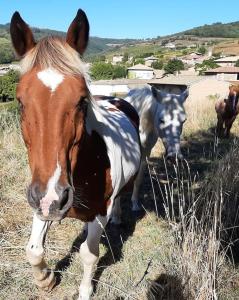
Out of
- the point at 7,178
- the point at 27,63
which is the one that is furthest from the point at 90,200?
the point at 7,178

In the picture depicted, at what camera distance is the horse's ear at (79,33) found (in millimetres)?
2475

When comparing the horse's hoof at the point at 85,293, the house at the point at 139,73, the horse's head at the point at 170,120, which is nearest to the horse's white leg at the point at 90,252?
the horse's hoof at the point at 85,293

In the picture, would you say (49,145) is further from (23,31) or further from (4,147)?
(4,147)

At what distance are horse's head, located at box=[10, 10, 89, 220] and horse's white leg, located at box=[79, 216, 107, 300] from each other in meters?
1.05

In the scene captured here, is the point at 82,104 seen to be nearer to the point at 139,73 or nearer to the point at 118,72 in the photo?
the point at 118,72

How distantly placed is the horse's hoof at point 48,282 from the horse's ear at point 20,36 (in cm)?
203

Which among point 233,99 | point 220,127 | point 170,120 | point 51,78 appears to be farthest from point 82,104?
point 233,99

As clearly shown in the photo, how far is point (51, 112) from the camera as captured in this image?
6.96 ft

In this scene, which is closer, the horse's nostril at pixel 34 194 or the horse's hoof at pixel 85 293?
the horse's nostril at pixel 34 194

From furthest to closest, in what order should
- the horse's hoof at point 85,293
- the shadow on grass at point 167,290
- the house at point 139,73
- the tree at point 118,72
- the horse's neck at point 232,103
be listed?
the house at point 139,73, the tree at point 118,72, the horse's neck at point 232,103, the horse's hoof at point 85,293, the shadow on grass at point 167,290

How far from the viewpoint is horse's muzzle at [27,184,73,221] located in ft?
6.84

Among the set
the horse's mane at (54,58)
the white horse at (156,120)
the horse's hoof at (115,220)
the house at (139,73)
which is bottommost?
the house at (139,73)

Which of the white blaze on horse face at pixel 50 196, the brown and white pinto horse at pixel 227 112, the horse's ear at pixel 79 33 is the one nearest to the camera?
the white blaze on horse face at pixel 50 196

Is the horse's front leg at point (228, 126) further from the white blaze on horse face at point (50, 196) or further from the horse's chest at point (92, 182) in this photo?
the white blaze on horse face at point (50, 196)
